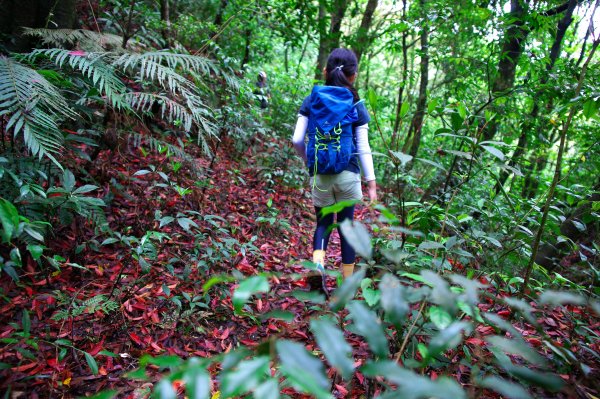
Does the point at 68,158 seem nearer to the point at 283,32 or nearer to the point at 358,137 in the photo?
the point at 358,137

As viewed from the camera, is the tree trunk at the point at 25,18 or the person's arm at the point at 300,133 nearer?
the person's arm at the point at 300,133

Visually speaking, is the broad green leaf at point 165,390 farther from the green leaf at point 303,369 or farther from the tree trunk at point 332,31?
the tree trunk at point 332,31

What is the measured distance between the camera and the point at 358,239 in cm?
87

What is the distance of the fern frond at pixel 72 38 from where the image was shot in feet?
8.82

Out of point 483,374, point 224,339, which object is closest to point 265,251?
point 224,339

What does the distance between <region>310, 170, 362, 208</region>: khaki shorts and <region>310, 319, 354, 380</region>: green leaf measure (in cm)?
191

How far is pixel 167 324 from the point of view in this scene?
→ 2.27 m

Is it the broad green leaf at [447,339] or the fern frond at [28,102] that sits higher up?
the fern frond at [28,102]

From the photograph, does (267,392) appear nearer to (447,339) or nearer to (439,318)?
(447,339)

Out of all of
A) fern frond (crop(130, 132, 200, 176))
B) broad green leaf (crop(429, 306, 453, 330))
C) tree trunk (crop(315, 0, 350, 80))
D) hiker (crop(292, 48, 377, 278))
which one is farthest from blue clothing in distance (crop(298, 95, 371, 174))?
tree trunk (crop(315, 0, 350, 80))

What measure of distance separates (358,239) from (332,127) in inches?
65.0

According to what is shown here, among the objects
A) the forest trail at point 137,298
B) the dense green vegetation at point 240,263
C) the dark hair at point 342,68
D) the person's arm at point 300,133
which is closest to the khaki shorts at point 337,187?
the person's arm at point 300,133

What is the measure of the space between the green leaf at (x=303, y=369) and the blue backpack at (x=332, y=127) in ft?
6.20

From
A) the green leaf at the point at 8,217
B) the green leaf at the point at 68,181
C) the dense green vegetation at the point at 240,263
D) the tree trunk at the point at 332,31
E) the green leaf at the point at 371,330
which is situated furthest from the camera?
the tree trunk at the point at 332,31
